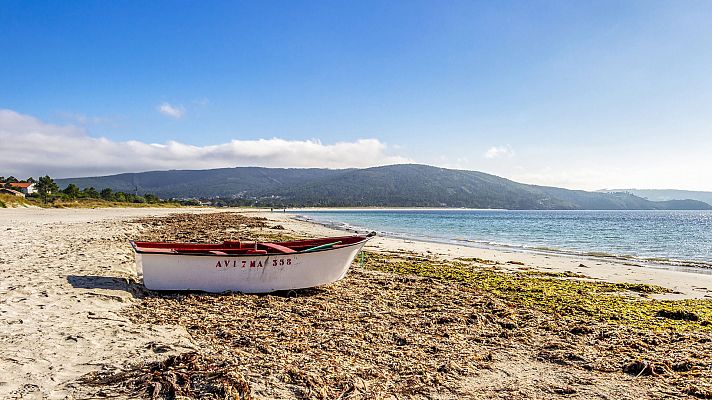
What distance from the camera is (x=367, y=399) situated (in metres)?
4.53

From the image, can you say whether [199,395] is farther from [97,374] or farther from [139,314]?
[139,314]

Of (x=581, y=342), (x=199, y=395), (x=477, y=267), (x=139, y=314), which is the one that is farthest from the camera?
(x=477, y=267)

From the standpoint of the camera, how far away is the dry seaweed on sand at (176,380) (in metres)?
4.27

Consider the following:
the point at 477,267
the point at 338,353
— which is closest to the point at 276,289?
the point at 338,353

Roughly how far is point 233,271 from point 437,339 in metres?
4.78

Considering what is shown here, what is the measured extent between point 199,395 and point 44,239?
53.0 ft

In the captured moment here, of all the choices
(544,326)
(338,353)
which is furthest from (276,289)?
(544,326)

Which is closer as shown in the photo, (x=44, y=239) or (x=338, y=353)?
(x=338, y=353)

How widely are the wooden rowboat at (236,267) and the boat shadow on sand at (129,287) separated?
149 millimetres

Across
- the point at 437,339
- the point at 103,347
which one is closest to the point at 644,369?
the point at 437,339

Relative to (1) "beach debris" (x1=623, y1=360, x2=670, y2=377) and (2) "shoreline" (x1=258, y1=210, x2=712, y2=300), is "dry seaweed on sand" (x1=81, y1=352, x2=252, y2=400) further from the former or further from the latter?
(2) "shoreline" (x1=258, y1=210, x2=712, y2=300)

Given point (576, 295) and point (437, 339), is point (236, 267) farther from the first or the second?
point (576, 295)

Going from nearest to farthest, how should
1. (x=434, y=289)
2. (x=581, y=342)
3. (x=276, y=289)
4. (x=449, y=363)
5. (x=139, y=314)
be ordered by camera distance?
(x=449, y=363)
(x=581, y=342)
(x=139, y=314)
(x=276, y=289)
(x=434, y=289)

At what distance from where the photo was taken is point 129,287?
9.25m
